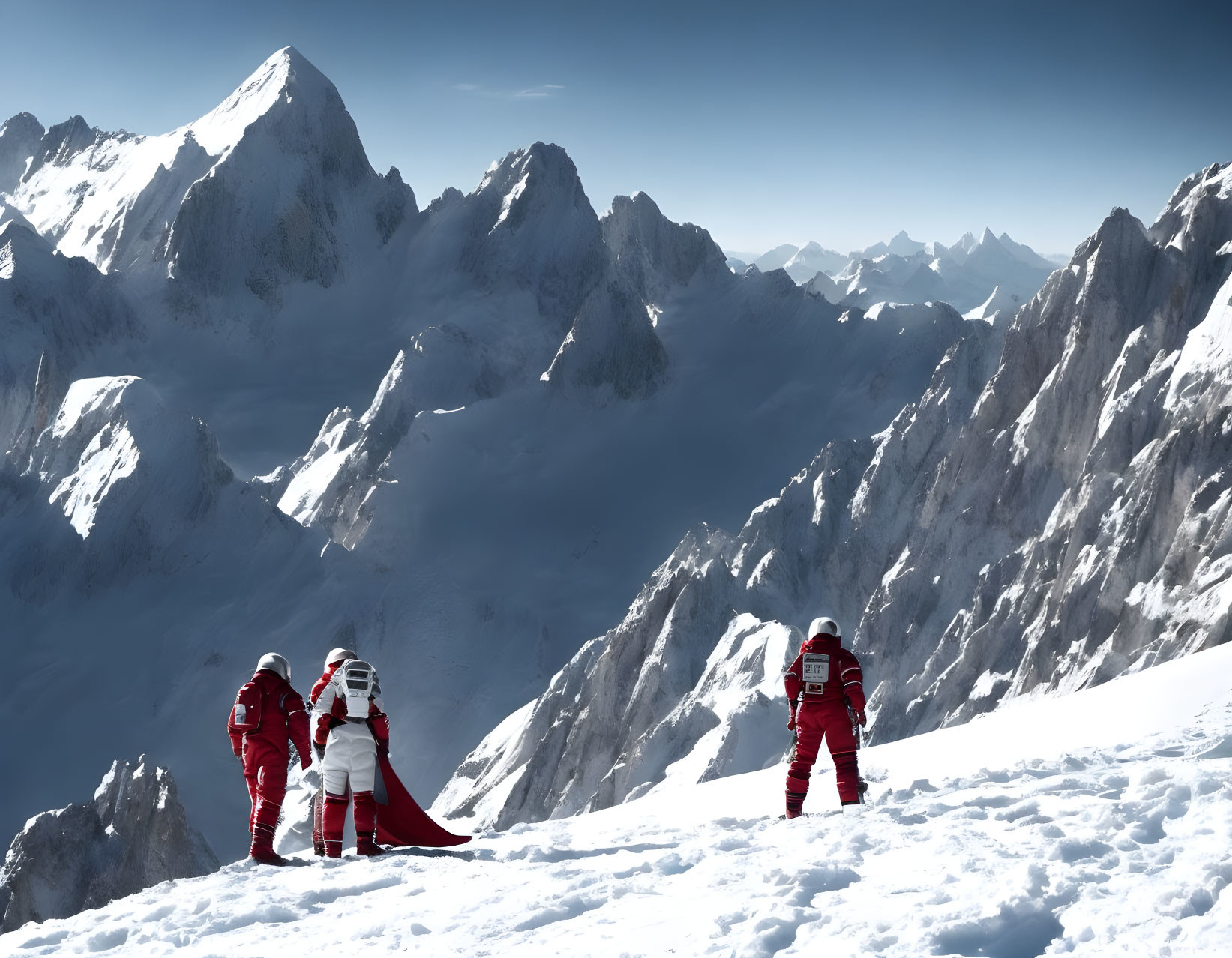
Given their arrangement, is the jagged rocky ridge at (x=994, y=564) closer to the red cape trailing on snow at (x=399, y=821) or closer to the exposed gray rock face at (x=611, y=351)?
the red cape trailing on snow at (x=399, y=821)

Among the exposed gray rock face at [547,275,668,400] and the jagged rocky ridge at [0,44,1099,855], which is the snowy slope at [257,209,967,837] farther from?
the jagged rocky ridge at [0,44,1099,855]

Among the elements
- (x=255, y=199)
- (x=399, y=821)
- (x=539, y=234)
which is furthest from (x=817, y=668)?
(x=255, y=199)

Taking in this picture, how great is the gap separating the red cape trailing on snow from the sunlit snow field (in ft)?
Result: 0.89

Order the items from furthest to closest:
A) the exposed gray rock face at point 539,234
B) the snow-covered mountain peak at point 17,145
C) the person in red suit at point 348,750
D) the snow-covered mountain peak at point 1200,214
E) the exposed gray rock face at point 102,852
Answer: the snow-covered mountain peak at point 17,145, the exposed gray rock face at point 539,234, the snow-covered mountain peak at point 1200,214, the exposed gray rock face at point 102,852, the person in red suit at point 348,750

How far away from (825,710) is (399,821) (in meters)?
4.74

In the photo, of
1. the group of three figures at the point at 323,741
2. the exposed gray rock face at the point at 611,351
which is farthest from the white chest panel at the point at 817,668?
the exposed gray rock face at the point at 611,351

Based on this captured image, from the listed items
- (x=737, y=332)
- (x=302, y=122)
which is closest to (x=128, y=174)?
(x=302, y=122)

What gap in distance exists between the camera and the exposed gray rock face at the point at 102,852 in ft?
114

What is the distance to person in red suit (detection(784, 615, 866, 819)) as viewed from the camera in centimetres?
1234

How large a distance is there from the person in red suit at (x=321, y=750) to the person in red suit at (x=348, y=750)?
8 centimetres

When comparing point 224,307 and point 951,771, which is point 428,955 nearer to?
point 951,771

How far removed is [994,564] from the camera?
40094 millimetres

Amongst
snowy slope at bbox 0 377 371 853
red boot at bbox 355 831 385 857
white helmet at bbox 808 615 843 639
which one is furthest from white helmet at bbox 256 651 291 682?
snowy slope at bbox 0 377 371 853

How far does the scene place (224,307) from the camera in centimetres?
10475
